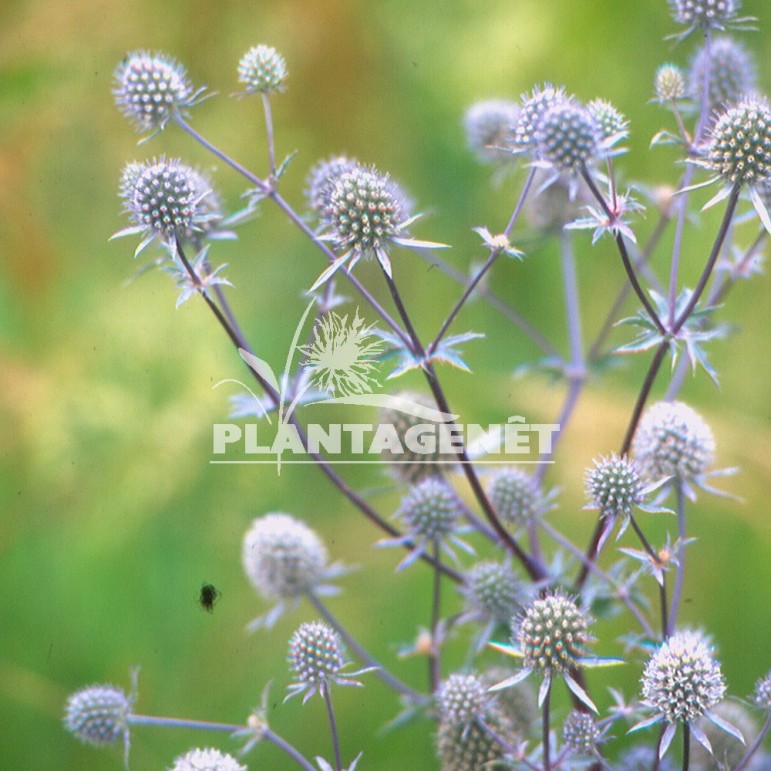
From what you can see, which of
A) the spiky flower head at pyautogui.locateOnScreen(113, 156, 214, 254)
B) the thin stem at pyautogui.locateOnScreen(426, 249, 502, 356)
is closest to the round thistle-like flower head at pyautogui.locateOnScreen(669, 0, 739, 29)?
the thin stem at pyautogui.locateOnScreen(426, 249, 502, 356)

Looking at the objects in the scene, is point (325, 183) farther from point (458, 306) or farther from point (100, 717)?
point (100, 717)

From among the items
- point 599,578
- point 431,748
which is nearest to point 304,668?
point 599,578

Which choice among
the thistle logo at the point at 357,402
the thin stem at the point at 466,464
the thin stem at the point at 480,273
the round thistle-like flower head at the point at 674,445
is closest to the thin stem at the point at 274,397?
the thistle logo at the point at 357,402

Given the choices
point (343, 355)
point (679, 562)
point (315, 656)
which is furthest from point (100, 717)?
point (679, 562)

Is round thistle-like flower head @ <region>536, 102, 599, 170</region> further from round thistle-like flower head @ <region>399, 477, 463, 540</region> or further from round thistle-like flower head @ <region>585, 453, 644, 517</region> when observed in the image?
round thistle-like flower head @ <region>399, 477, 463, 540</region>

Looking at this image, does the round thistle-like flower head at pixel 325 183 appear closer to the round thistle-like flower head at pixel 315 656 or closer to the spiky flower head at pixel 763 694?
the round thistle-like flower head at pixel 315 656

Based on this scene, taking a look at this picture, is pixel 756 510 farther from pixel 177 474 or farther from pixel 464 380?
pixel 177 474
